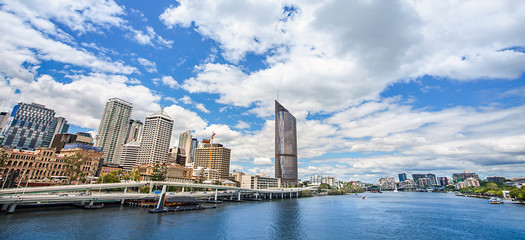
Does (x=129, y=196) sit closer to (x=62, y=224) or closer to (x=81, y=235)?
(x=62, y=224)

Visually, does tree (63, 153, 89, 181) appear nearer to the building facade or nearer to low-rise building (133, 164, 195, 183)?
the building facade

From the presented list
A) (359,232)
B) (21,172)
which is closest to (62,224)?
(359,232)

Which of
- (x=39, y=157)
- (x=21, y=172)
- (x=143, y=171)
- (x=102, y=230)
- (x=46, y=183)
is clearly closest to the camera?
(x=102, y=230)

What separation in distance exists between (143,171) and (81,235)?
458 feet

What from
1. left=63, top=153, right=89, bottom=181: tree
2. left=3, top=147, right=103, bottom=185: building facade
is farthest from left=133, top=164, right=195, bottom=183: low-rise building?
left=63, top=153, right=89, bottom=181: tree

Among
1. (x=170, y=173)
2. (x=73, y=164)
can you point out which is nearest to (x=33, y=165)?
(x=73, y=164)

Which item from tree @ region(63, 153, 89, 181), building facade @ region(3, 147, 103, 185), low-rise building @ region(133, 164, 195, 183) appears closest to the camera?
tree @ region(63, 153, 89, 181)

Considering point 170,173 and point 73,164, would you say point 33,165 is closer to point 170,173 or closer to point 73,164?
point 73,164

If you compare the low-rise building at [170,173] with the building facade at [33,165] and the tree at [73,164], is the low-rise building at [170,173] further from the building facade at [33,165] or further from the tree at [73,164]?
the tree at [73,164]

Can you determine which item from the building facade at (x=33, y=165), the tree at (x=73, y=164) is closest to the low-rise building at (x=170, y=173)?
the building facade at (x=33, y=165)

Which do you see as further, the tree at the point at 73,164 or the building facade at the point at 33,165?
the building facade at the point at 33,165

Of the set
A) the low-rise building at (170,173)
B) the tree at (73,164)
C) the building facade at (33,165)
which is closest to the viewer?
the tree at (73,164)

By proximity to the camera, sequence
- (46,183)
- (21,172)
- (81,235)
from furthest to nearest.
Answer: (21,172)
(46,183)
(81,235)

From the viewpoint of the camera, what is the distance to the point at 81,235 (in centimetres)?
4266
